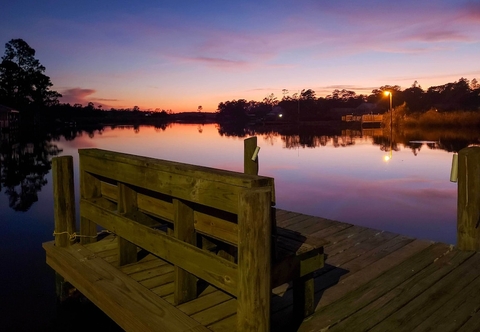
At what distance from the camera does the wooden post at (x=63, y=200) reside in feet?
19.1

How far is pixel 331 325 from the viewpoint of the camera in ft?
12.5

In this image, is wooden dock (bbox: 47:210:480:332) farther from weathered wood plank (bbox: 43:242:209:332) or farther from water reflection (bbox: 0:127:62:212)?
water reflection (bbox: 0:127:62:212)

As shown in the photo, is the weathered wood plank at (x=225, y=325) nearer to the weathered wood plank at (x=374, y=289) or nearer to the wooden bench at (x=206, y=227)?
the wooden bench at (x=206, y=227)

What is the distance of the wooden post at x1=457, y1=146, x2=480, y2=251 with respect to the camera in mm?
5852

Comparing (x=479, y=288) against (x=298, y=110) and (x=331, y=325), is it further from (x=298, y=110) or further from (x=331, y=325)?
(x=298, y=110)

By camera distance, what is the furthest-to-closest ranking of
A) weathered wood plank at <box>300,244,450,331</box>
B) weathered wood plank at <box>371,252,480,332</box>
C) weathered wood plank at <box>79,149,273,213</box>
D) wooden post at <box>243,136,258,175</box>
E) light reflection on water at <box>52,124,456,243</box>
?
1. light reflection on water at <box>52,124,456,243</box>
2. wooden post at <box>243,136,258,175</box>
3. weathered wood plank at <box>300,244,450,331</box>
4. weathered wood plank at <box>371,252,480,332</box>
5. weathered wood plank at <box>79,149,273,213</box>

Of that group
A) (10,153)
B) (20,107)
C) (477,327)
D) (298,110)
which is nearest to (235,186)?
(477,327)

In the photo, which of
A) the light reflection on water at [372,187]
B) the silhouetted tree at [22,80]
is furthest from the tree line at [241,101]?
the light reflection on water at [372,187]

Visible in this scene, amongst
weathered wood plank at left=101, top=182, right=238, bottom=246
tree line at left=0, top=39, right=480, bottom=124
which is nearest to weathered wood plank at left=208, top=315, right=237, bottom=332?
weathered wood plank at left=101, top=182, right=238, bottom=246

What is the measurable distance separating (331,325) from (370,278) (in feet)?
4.81

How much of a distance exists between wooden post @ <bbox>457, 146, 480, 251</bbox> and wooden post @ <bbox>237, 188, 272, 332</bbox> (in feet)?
13.7

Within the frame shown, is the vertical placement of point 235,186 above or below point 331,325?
above

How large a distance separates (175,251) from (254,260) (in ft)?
4.00

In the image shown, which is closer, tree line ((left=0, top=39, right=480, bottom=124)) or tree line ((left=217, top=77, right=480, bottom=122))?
tree line ((left=0, top=39, right=480, bottom=124))
